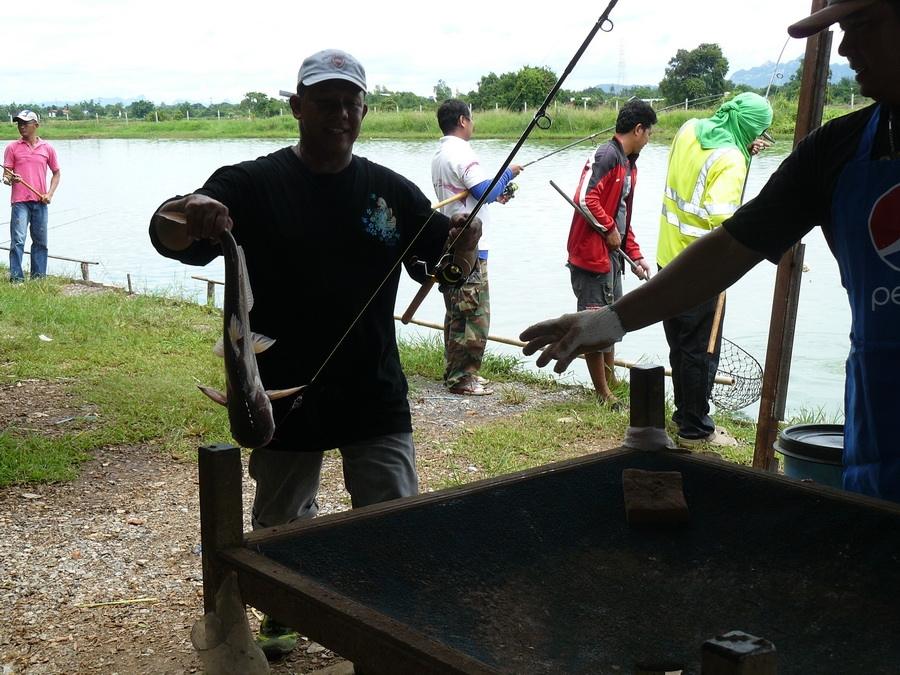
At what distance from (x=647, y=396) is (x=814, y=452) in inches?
45.4

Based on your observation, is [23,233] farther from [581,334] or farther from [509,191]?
[581,334]

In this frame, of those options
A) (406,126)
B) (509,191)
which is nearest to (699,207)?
(509,191)

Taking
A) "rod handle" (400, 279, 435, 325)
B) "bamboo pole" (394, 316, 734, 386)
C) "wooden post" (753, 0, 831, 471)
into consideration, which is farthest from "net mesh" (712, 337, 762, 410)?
"rod handle" (400, 279, 435, 325)

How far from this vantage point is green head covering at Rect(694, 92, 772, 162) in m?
5.87

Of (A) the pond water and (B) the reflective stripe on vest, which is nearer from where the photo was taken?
(B) the reflective stripe on vest

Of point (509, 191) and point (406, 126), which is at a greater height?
point (406, 126)

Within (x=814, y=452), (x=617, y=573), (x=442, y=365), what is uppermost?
(x=617, y=573)

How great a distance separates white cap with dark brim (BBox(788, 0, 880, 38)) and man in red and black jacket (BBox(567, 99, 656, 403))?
4.15m

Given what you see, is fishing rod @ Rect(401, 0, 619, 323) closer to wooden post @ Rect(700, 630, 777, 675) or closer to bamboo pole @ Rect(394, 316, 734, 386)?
wooden post @ Rect(700, 630, 777, 675)

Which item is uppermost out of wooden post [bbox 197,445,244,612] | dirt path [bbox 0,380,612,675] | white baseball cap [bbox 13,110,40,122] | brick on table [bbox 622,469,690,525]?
white baseball cap [bbox 13,110,40,122]

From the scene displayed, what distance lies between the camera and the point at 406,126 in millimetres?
20031

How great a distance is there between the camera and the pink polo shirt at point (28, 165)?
459 inches

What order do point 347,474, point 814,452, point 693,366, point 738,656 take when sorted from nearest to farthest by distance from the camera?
point 738,656
point 347,474
point 814,452
point 693,366

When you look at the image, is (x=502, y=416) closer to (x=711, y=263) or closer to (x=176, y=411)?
(x=176, y=411)
